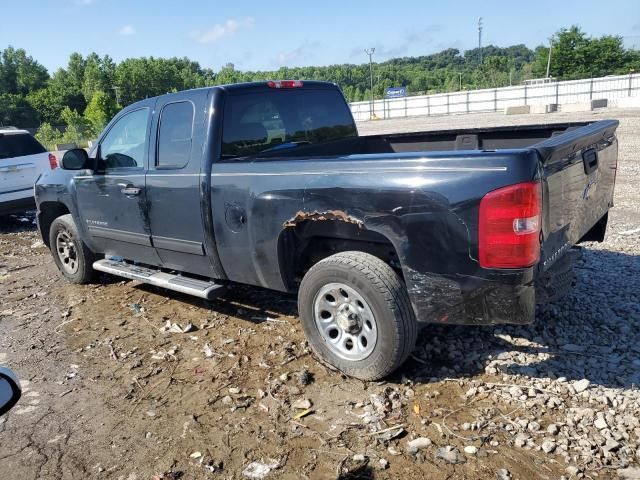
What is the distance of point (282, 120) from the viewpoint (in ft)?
15.4

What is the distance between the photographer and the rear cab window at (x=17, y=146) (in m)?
9.85

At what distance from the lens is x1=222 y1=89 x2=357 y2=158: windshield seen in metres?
4.33

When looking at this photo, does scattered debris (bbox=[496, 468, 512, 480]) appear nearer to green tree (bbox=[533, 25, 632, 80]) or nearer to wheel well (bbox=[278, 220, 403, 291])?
wheel well (bbox=[278, 220, 403, 291])

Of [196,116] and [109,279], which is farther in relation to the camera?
[109,279]

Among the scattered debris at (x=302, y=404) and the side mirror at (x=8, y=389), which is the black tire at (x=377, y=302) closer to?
the scattered debris at (x=302, y=404)

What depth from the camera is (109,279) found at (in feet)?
21.4

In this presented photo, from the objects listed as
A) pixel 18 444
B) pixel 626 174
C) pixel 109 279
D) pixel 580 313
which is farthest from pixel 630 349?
pixel 626 174

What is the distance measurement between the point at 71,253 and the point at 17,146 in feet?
16.4

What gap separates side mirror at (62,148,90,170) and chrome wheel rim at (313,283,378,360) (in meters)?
2.99

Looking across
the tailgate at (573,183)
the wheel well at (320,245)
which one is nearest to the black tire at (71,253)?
the wheel well at (320,245)

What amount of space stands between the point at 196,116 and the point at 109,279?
309 centimetres

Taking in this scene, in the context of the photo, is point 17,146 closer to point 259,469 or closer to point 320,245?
point 320,245

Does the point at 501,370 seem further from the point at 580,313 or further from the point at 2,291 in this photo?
the point at 2,291

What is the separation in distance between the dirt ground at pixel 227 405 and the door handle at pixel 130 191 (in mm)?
1231
